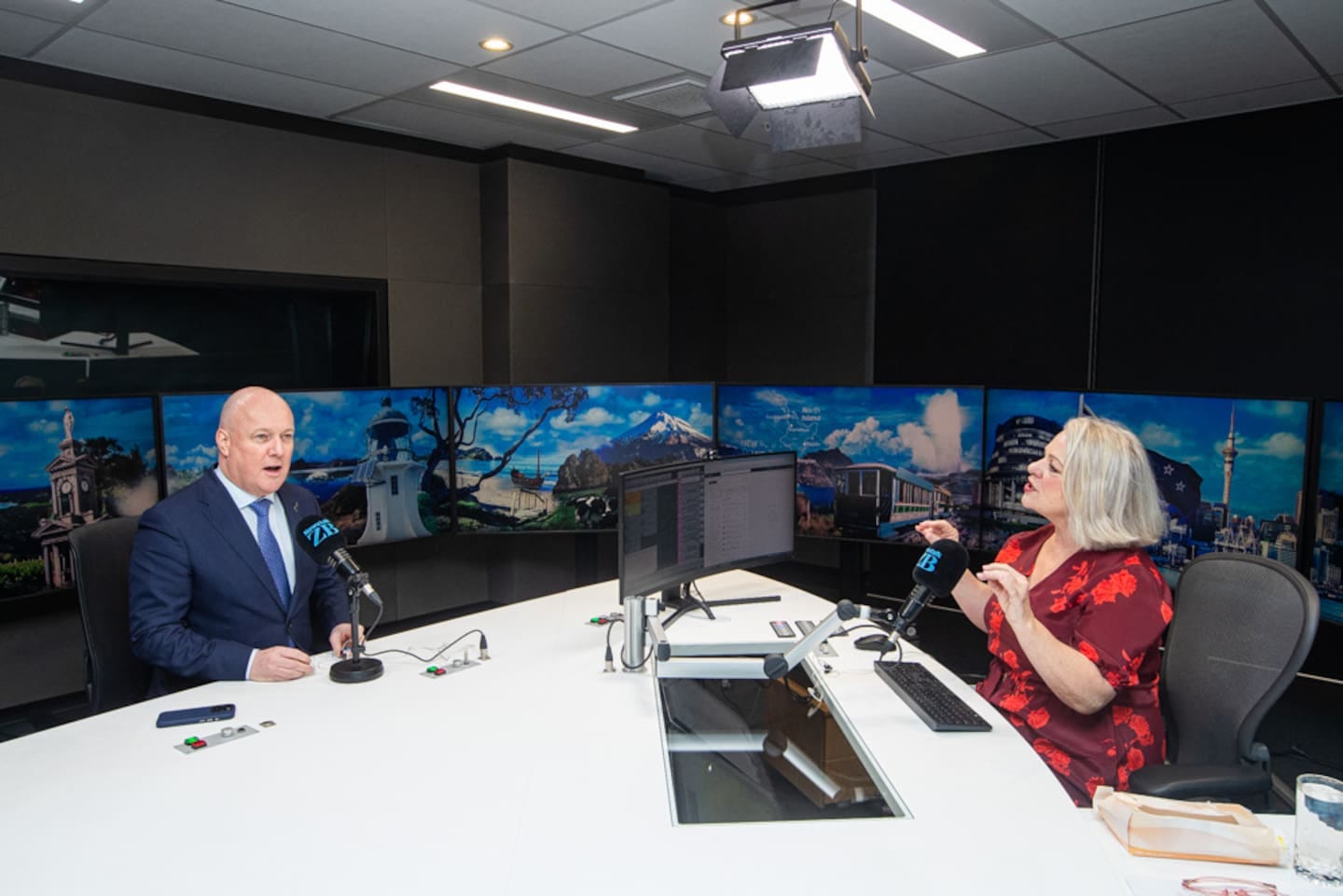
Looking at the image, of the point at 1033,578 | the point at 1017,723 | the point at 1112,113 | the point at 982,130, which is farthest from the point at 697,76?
the point at 1017,723

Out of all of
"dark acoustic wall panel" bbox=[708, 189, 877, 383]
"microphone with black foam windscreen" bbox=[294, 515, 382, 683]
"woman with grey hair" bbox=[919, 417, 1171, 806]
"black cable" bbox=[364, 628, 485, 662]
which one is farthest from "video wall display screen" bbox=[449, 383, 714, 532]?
"woman with grey hair" bbox=[919, 417, 1171, 806]

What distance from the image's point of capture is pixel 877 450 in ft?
14.7

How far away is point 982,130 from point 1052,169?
597 millimetres

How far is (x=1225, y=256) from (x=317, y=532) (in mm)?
4158

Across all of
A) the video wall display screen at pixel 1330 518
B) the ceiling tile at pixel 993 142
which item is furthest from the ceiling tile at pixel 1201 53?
the video wall display screen at pixel 1330 518

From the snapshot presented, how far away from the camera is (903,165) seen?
17.5ft

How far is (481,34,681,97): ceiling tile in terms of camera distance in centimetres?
327

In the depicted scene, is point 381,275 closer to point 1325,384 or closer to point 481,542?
point 481,542

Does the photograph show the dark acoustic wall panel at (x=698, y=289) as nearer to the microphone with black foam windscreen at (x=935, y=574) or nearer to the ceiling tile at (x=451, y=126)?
the ceiling tile at (x=451, y=126)

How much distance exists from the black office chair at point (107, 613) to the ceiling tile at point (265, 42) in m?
1.63

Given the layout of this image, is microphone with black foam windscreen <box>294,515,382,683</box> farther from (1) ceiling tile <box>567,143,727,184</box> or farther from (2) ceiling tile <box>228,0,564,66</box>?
(1) ceiling tile <box>567,143,727,184</box>

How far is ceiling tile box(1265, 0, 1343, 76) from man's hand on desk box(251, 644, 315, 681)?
3.37 metres

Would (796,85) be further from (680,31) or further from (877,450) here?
(877,450)

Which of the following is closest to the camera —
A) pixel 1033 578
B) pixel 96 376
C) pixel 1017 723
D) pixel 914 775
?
pixel 914 775
